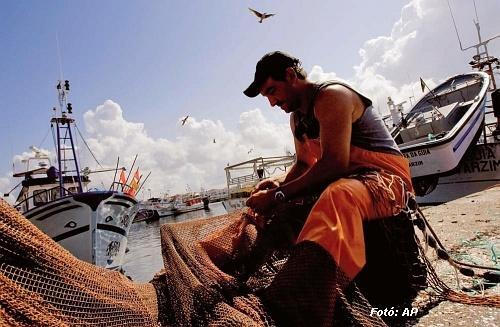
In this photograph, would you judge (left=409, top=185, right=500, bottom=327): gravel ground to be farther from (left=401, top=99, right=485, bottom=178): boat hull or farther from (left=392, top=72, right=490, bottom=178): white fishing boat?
(left=392, top=72, right=490, bottom=178): white fishing boat

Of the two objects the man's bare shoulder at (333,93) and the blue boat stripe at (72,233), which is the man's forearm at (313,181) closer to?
the man's bare shoulder at (333,93)

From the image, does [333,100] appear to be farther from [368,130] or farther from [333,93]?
[368,130]

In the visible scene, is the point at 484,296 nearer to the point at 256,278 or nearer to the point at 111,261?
the point at 256,278

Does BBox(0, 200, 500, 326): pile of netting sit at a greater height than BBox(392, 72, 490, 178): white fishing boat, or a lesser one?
lesser

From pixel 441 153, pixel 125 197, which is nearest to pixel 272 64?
pixel 441 153

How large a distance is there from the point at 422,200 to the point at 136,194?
39.3 ft

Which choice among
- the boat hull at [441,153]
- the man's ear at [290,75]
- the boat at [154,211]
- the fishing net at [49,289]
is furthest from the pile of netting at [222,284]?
the boat at [154,211]

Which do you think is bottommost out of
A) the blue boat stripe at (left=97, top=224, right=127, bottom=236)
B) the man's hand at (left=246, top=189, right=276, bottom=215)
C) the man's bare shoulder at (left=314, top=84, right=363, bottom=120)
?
the blue boat stripe at (left=97, top=224, right=127, bottom=236)

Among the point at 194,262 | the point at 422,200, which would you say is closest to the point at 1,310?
the point at 194,262

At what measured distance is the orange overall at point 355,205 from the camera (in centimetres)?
158

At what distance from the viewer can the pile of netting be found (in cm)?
132

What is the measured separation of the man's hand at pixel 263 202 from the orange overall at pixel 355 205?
1.80ft

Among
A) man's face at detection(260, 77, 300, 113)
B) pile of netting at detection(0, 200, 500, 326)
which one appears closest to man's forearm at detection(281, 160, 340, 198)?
pile of netting at detection(0, 200, 500, 326)

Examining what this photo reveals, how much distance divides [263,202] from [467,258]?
1990 millimetres
